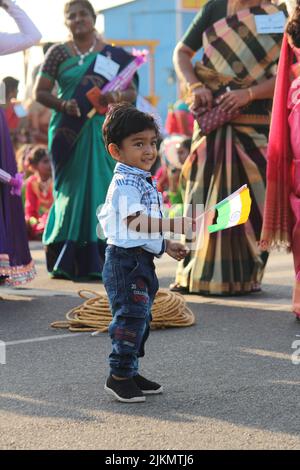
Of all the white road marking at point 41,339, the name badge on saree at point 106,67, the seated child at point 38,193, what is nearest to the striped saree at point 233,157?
the name badge on saree at point 106,67

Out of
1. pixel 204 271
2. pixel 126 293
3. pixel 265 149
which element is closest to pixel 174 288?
pixel 204 271

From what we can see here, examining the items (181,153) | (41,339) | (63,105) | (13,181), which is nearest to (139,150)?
(41,339)

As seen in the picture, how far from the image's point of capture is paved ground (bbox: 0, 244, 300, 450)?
3646 mm

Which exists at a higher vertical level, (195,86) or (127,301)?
(195,86)

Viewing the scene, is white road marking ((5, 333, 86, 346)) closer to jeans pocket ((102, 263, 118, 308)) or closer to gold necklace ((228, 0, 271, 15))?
jeans pocket ((102, 263, 118, 308))

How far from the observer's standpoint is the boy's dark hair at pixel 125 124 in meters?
4.20

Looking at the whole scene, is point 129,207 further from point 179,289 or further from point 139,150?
point 179,289

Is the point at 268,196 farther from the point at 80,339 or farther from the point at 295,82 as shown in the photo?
the point at 80,339

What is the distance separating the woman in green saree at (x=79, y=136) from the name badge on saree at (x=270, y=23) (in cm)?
144

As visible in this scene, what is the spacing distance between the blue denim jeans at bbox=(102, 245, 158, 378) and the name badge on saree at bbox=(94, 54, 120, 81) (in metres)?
3.90

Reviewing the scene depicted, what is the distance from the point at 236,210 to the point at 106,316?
84.0 inches

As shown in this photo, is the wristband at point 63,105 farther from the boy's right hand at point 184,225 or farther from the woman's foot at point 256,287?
the boy's right hand at point 184,225

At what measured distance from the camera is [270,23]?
268 inches
